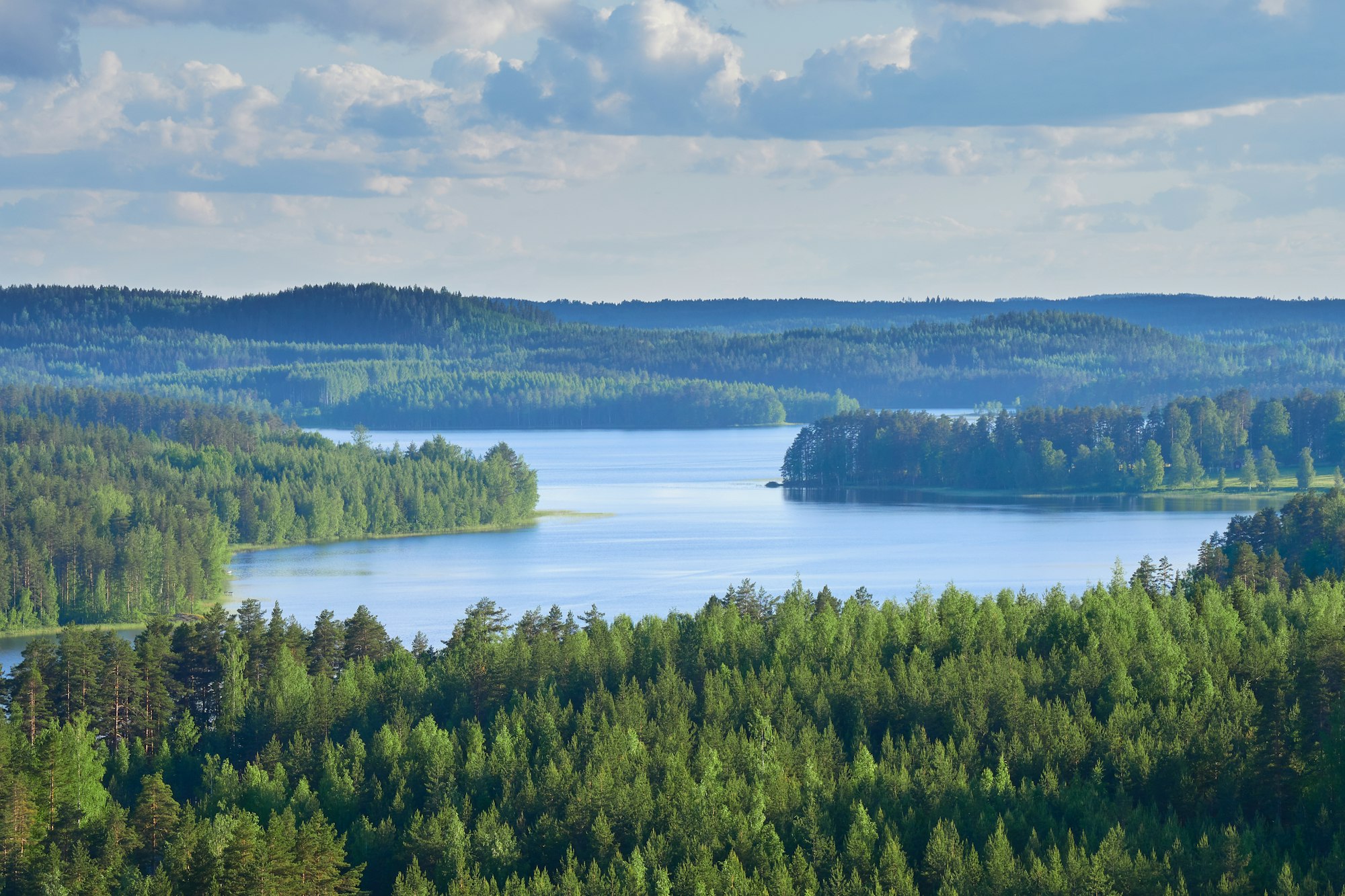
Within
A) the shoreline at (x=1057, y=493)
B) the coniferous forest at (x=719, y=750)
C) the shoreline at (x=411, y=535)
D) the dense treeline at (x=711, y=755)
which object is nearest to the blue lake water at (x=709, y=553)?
the shoreline at (x=411, y=535)

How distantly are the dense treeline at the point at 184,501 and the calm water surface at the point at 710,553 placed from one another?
3.63 metres

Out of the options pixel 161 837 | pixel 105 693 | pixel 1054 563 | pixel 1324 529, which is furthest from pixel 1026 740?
pixel 1054 563

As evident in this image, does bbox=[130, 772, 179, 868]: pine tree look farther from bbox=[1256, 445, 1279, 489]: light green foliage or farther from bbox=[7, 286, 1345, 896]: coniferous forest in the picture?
bbox=[1256, 445, 1279, 489]: light green foliage

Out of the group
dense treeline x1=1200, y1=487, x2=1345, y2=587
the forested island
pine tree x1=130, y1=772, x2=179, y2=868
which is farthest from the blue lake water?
pine tree x1=130, y1=772, x2=179, y2=868

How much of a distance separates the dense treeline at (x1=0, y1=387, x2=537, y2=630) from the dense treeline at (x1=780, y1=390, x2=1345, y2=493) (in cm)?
4155

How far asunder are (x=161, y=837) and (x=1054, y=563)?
64813 mm

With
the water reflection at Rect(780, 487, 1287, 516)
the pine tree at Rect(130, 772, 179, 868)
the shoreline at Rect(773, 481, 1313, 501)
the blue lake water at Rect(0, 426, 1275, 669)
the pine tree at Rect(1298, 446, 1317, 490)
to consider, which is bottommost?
the pine tree at Rect(130, 772, 179, 868)

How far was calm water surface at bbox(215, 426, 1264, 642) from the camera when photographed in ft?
302

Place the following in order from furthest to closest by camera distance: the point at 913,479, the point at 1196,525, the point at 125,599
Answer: the point at 913,479 < the point at 1196,525 < the point at 125,599

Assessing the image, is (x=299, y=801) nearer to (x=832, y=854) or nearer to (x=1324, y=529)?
(x=832, y=854)

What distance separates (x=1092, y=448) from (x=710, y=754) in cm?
12262

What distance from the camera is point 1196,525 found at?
12381 cm

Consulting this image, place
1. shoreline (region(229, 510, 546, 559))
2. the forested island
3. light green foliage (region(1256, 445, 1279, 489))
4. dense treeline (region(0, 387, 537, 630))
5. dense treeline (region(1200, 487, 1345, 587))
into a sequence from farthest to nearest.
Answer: light green foliage (region(1256, 445, 1279, 489)) → shoreline (region(229, 510, 546, 559)) → dense treeline (region(0, 387, 537, 630)) → dense treeline (region(1200, 487, 1345, 587)) → the forested island

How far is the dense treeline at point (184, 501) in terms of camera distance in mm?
93000
